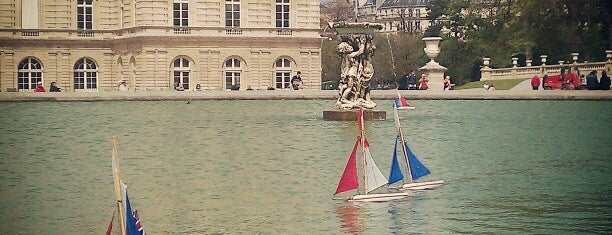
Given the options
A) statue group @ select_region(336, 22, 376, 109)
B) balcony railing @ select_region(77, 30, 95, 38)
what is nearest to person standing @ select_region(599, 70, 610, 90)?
statue group @ select_region(336, 22, 376, 109)

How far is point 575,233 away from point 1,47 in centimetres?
5700

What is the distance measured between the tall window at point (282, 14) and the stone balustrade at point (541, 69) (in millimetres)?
10448

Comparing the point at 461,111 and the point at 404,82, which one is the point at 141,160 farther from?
the point at 404,82

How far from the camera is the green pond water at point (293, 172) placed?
68.3ft

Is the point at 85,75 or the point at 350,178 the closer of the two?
the point at 350,178

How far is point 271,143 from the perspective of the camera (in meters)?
33.5

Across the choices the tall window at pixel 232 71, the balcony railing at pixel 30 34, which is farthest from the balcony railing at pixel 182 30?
the balcony railing at pixel 30 34

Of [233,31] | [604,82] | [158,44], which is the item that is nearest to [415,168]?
[604,82]

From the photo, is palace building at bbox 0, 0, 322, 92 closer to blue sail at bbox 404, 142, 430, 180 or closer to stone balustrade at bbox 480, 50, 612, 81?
stone balustrade at bbox 480, 50, 612, 81

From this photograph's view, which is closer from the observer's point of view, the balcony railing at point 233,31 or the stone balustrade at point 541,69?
the stone balustrade at point 541,69

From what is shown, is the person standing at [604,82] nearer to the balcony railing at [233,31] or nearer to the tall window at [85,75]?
the balcony railing at [233,31]

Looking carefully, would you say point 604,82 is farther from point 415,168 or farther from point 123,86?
point 415,168

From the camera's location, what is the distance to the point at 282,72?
75.4m

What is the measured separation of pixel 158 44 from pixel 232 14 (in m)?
4.35
